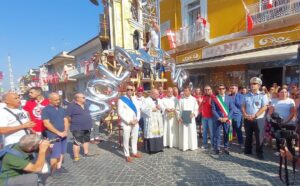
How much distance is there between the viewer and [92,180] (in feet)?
12.9

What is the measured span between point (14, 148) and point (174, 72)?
304 inches

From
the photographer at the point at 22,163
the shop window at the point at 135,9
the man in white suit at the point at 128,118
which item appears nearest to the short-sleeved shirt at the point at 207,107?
the man in white suit at the point at 128,118

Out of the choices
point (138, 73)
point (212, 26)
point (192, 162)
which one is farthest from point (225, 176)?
point (212, 26)

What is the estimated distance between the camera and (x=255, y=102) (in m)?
4.69

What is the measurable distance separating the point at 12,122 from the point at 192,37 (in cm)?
1069

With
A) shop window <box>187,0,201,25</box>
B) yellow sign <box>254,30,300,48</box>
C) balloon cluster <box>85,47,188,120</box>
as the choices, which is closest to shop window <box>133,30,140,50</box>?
shop window <box>187,0,201,25</box>

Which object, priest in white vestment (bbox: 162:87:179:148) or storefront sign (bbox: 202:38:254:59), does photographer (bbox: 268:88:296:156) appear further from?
storefront sign (bbox: 202:38:254:59)

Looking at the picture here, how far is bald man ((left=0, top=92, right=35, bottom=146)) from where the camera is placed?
3.13 metres

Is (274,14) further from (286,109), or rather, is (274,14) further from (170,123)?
(170,123)

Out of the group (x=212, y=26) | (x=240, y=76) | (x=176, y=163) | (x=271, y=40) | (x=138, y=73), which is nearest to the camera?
(x=176, y=163)

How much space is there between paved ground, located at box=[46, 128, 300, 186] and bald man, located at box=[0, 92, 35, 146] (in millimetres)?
1311

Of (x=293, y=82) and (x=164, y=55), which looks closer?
(x=293, y=82)

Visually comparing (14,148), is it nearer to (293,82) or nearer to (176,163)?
(176,163)

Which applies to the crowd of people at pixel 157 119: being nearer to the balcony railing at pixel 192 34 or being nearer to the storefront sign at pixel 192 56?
the storefront sign at pixel 192 56
